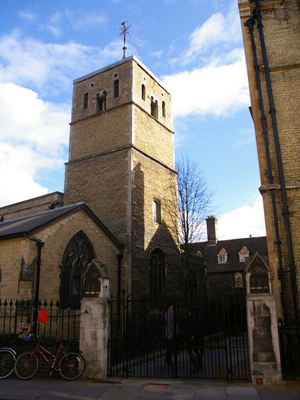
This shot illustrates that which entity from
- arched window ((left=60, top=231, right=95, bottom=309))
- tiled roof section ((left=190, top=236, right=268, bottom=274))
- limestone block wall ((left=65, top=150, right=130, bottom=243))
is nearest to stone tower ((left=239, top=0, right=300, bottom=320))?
arched window ((left=60, top=231, right=95, bottom=309))

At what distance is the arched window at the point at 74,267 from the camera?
13914mm

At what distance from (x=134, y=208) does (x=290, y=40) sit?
11189mm

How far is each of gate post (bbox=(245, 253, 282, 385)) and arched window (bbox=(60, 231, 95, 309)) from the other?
27.6ft

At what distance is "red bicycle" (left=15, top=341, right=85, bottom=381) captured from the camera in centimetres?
800

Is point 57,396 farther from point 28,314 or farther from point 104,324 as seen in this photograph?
point 28,314

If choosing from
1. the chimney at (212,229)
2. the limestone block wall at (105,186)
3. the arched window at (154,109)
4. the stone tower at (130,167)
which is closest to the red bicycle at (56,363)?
the stone tower at (130,167)

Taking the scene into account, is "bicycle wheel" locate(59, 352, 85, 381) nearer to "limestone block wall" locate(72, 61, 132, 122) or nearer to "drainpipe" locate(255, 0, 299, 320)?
"drainpipe" locate(255, 0, 299, 320)

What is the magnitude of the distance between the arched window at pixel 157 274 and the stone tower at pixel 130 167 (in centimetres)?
6

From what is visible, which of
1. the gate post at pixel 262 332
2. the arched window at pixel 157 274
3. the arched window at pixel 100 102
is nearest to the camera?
the gate post at pixel 262 332

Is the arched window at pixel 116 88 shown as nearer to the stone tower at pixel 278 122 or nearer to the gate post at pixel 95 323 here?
the stone tower at pixel 278 122

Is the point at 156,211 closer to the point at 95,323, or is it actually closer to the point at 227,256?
the point at 95,323

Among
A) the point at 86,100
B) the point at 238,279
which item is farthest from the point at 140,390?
the point at 238,279

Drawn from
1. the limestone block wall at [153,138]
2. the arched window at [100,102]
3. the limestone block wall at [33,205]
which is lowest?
the limestone block wall at [33,205]

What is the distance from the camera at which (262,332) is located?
7.61 meters
